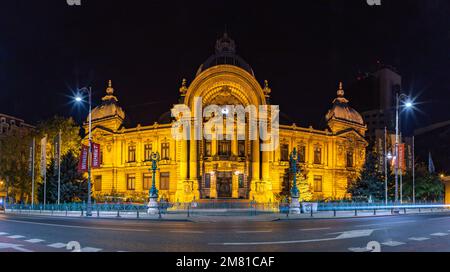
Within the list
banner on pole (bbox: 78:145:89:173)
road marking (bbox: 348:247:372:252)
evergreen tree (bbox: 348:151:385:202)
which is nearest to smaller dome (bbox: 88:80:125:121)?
banner on pole (bbox: 78:145:89:173)

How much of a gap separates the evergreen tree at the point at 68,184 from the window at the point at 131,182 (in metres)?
15.9

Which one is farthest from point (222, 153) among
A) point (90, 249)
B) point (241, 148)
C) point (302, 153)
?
point (90, 249)

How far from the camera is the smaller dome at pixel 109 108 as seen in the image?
229 ft

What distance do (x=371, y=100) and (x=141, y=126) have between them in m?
90.8

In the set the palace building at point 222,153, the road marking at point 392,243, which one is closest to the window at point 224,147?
the palace building at point 222,153

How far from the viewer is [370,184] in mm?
49344

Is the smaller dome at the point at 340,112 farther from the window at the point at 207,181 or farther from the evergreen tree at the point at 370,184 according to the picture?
the window at the point at 207,181

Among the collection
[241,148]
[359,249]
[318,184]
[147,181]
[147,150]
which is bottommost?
[359,249]

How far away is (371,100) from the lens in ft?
450

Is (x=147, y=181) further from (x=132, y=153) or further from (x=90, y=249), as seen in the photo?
(x=90, y=249)

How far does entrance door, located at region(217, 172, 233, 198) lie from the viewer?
191 ft

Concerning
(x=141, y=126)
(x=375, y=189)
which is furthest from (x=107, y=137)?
(x=375, y=189)

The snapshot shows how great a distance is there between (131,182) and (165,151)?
24.5 ft
